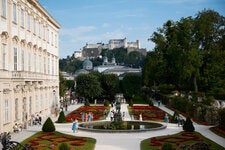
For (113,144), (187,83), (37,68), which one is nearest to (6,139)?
(113,144)

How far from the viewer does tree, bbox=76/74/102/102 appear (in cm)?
7600

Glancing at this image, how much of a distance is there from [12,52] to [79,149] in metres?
12.9

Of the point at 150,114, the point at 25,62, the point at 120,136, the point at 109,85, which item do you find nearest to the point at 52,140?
the point at 120,136

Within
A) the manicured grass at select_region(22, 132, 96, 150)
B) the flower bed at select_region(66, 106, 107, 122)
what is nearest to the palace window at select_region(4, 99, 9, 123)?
the manicured grass at select_region(22, 132, 96, 150)

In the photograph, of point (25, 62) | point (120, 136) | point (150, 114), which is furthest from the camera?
point (150, 114)

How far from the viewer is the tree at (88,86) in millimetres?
76000

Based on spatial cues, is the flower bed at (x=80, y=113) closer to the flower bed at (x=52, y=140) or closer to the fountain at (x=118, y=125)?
the fountain at (x=118, y=125)

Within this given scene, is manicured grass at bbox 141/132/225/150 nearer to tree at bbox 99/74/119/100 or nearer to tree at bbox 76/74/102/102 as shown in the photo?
tree at bbox 76/74/102/102

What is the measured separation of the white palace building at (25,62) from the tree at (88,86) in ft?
78.0

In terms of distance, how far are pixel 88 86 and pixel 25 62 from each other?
132 ft

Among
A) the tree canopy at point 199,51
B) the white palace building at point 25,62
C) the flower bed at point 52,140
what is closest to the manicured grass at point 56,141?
the flower bed at point 52,140

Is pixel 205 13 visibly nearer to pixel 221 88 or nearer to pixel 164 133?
pixel 221 88

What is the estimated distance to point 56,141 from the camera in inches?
1012

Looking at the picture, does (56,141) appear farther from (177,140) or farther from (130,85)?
(130,85)
